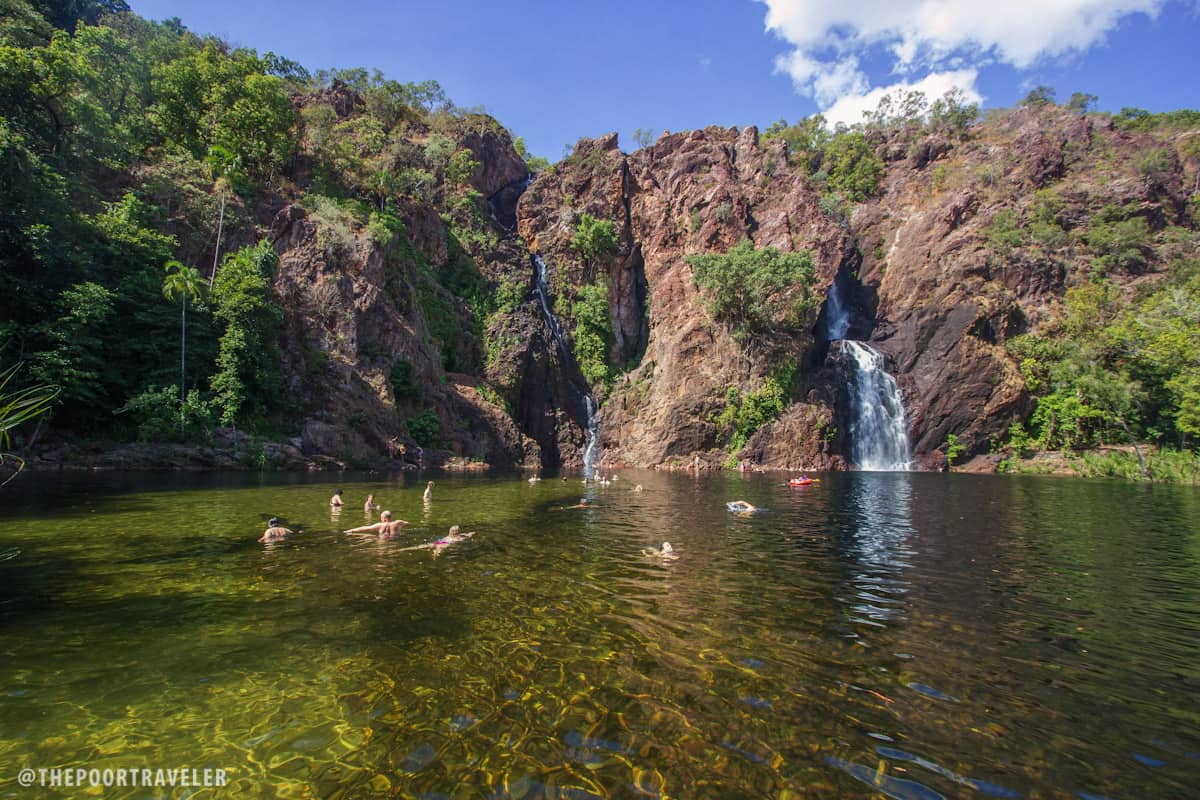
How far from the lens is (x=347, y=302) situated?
46000 millimetres

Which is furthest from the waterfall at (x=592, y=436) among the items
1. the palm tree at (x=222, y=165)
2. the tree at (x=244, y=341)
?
the palm tree at (x=222, y=165)

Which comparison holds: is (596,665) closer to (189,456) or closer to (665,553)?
(665,553)

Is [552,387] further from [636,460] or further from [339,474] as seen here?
[339,474]

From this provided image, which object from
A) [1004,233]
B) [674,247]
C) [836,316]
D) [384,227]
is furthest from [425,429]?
[1004,233]

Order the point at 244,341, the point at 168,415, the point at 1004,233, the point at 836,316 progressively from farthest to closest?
the point at 836,316 < the point at 1004,233 < the point at 244,341 < the point at 168,415

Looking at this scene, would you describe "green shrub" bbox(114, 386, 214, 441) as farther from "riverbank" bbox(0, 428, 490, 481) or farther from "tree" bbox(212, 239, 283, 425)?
"tree" bbox(212, 239, 283, 425)

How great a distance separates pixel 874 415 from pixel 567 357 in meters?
34.2

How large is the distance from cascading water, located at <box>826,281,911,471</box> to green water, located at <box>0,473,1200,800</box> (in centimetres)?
4063

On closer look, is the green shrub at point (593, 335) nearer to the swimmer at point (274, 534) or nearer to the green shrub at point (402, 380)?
the green shrub at point (402, 380)

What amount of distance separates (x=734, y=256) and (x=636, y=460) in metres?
23.7

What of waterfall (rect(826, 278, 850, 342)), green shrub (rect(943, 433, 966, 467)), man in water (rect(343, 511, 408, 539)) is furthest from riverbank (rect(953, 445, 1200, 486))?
man in water (rect(343, 511, 408, 539))

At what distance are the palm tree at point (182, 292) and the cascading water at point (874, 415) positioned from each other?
189 feet

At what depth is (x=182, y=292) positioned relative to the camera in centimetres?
3681

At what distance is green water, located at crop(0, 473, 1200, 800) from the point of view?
495 centimetres
